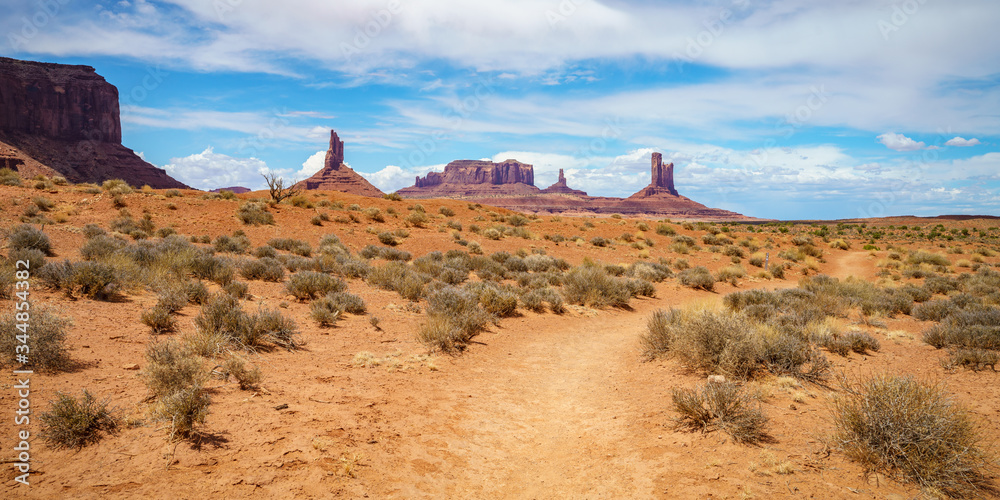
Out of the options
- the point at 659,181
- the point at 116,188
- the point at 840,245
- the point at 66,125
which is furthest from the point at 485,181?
the point at 116,188

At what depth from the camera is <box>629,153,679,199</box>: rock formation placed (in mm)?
176250

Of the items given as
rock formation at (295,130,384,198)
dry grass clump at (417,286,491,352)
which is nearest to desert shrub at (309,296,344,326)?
dry grass clump at (417,286,491,352)

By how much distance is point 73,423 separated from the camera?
4.01 metres

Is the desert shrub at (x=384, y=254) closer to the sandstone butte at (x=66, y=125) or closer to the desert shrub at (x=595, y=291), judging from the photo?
the desert shrub at (x=595, y=291)

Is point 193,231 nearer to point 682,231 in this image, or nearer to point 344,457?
point 344,457

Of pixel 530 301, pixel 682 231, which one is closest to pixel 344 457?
pixel 530 301

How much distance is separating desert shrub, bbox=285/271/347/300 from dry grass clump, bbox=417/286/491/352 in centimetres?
285

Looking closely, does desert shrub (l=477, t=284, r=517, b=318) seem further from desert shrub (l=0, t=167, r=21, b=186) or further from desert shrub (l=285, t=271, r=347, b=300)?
desert shrub (l=0, t=167, r=21, b=186)

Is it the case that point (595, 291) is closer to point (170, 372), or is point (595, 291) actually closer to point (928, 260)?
point (170, 372)

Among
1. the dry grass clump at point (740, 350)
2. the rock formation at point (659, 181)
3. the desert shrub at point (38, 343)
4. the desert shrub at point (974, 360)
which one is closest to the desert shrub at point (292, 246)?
the desert shrub at point (38, 343)

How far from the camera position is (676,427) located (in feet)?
17.9

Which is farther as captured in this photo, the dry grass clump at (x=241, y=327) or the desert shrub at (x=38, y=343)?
the dry grass clump at (x=241, y=327)

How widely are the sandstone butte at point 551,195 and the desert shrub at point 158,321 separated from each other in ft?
427

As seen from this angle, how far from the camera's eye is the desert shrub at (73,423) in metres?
3.95
